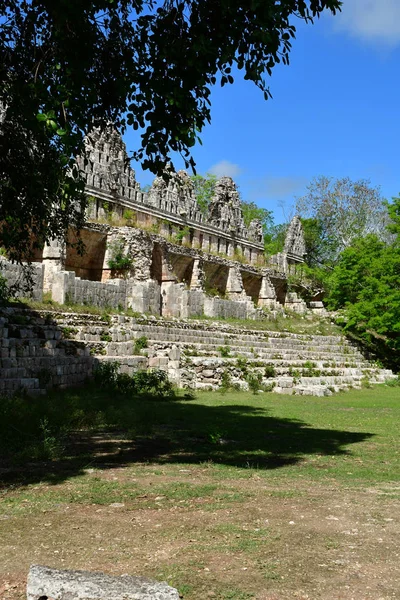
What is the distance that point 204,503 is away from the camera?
547cm

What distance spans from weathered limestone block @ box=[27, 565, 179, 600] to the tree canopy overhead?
4.22m

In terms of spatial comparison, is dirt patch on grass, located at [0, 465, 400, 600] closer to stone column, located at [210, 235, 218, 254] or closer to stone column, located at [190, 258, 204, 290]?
stone column, located at [190, 258, 204, 290]

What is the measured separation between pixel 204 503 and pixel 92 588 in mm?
2322

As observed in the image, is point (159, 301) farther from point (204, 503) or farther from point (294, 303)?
point (204, 503)

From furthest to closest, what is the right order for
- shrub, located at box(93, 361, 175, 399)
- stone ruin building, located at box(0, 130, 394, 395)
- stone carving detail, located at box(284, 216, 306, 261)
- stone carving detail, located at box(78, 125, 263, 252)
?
stone carving detail, located at box(284, 216, 306, 261) < stone carving detail, located at box(78, 125, 263, 252) < stone ruin building, located at box(0, 130, 394, 395) < shrub, located at box(93, 361, 175, 399)

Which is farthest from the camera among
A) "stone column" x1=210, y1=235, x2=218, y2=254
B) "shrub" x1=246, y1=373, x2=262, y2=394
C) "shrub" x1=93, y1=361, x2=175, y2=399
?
"stone column" x1=210, y1=235, x2=218, y2=254

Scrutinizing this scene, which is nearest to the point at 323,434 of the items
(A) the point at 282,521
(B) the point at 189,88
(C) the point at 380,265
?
(A) the point at 282,521

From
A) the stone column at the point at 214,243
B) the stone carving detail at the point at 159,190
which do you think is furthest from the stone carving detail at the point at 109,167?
the stone column at the point at 214,243

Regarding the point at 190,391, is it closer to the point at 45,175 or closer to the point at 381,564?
the point at 45,175

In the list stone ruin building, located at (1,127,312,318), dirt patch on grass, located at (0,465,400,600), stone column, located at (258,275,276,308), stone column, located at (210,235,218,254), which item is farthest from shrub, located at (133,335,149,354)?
stone column, located at (258,275,276,308)

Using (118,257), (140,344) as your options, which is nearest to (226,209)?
(118,257)

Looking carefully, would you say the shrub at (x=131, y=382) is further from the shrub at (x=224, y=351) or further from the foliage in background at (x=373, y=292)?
the foliage in background at (x=373, y=292)

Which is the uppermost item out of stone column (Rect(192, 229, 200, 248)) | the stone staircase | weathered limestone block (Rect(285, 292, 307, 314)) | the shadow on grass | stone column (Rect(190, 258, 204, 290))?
stone column (Rect(192, 229, 200, 248))

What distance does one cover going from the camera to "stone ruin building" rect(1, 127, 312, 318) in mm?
23047
